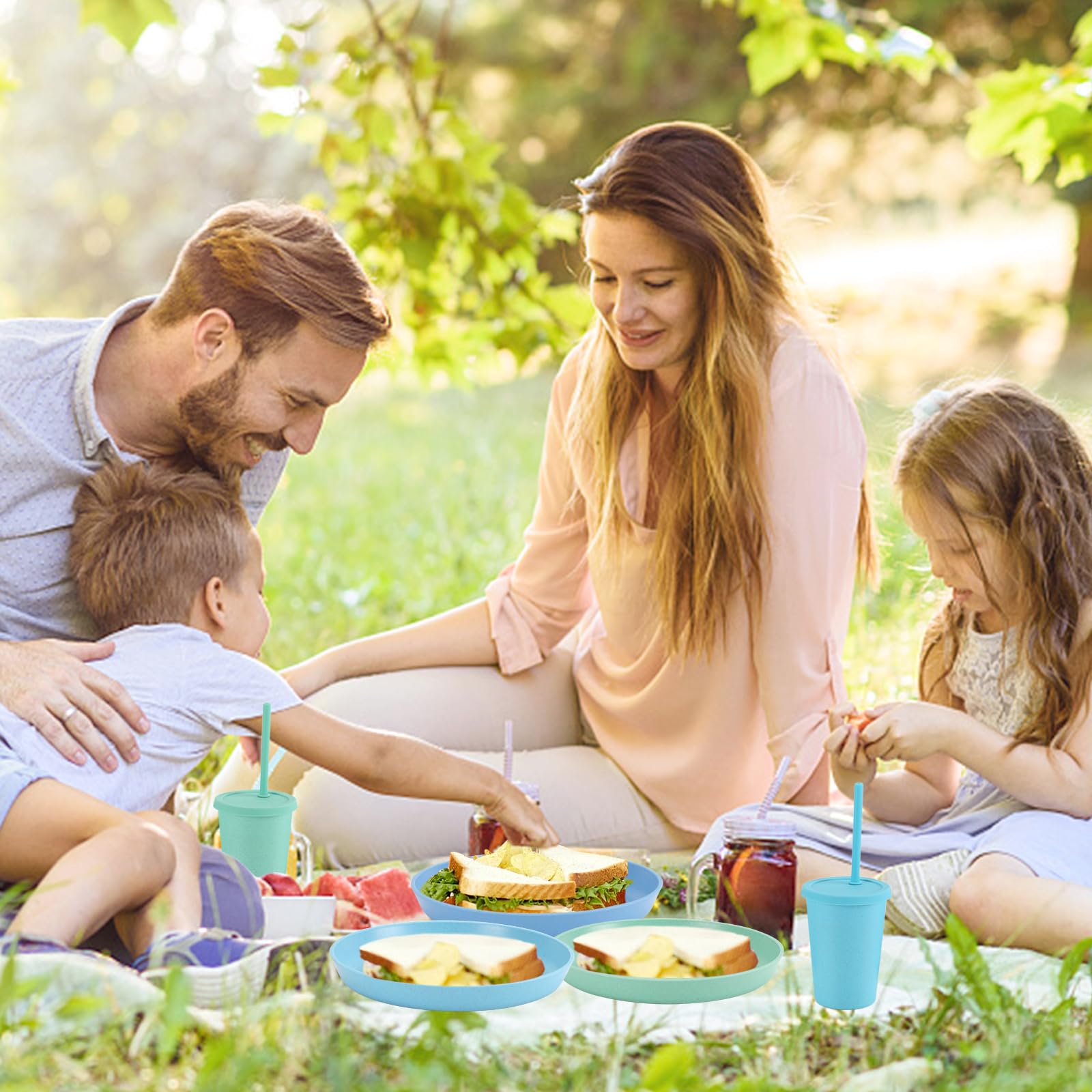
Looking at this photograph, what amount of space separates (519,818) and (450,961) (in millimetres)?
567

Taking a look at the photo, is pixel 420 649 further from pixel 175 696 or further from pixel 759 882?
pixel 759 882

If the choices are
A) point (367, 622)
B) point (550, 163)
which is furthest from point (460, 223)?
point (550, 163)

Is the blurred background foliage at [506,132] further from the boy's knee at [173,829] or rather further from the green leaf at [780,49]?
the boy's knee at [173,829]

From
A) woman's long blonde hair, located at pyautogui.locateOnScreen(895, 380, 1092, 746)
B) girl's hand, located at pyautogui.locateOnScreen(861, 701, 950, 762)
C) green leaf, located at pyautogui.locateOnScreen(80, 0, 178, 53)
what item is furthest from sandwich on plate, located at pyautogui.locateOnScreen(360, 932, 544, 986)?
green leaf, located at pyautogui.locateOnScreen(80, 0, 178, 53)

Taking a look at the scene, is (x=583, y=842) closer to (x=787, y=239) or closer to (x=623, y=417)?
(x=623, y=417)

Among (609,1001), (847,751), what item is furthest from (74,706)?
(847,751)

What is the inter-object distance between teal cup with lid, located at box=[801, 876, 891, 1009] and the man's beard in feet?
4.63

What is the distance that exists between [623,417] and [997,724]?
107 cm

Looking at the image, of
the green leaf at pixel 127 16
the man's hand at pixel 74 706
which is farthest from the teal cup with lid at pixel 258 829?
the green leaf at pixel 127 16

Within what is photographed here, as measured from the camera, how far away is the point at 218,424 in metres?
2.94

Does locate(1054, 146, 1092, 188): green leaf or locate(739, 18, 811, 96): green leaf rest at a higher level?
locate(739, 18, 811, 96): green leaf

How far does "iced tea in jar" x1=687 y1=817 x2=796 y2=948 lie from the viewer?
2465 mm

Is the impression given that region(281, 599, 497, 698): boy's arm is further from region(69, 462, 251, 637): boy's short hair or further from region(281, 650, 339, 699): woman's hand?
region(69, 462, 251, 637): boy's short hair

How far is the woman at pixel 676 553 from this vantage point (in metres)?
3.15
